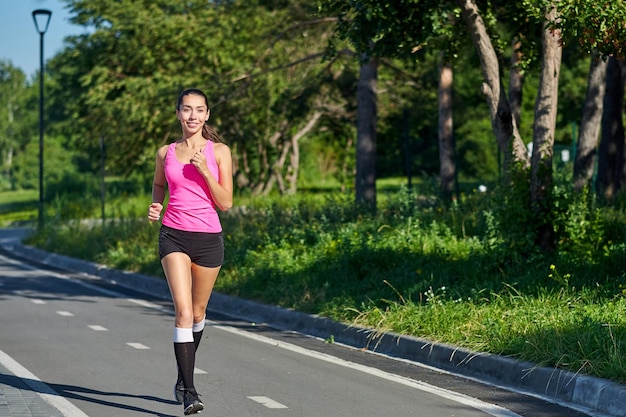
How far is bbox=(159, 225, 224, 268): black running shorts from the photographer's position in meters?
7.11

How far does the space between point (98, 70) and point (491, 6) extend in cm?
2930

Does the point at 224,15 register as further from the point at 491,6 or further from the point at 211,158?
the point at 211,158

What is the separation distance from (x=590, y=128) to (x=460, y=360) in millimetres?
11795

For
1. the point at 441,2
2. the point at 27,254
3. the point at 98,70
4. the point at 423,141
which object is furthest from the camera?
the point at 423,141

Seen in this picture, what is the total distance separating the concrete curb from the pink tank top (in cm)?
287

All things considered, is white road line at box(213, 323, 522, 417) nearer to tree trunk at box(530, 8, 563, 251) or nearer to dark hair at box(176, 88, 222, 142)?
dark hair at box(176, 88, 222, 142)

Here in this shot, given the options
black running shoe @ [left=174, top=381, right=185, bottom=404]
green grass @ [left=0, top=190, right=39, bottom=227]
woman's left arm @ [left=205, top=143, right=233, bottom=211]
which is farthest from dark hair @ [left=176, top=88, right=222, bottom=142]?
green grass @ [left=0, top=190, right=39, bottom=227]

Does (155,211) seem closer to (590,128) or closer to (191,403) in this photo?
(191,403)

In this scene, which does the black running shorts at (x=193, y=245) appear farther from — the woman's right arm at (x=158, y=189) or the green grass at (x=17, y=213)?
the green grass at (x=17, y=213)

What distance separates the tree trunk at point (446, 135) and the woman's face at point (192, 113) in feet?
63.1

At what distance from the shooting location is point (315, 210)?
19234 millimetres

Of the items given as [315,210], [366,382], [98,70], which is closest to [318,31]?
[98,70]

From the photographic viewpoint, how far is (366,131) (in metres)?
22.8

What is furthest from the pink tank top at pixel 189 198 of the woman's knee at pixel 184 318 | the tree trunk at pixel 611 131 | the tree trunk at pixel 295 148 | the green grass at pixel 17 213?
the tree trunk at pixel 295 148
